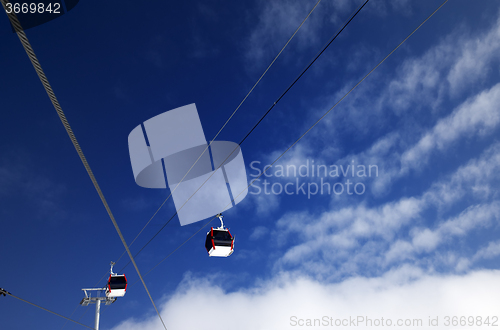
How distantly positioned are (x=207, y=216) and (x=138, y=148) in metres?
4.11

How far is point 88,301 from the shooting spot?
15.5 metres

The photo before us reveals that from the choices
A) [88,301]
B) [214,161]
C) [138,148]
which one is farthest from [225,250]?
[88,301]

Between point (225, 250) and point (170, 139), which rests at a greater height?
point (170, 139)

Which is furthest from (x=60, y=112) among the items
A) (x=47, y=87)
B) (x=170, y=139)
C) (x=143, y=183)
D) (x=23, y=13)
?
(x=143, y=183)

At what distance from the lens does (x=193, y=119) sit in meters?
11.8

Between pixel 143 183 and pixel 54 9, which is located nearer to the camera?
pixel 54 9

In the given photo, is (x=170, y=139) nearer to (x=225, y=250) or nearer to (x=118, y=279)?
(x=225, y=250)

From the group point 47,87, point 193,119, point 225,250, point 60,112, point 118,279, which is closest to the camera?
point 47,87

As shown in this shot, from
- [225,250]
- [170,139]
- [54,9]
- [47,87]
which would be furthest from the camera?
[170,139]

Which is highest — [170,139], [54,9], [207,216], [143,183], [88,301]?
[54,9]

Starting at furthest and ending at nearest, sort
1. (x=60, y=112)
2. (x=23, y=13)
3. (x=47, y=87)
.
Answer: (x=23, y=13) < (x=60, y=112) < (x=47, y=87)

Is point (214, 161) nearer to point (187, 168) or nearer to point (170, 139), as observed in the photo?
point (187, 168)

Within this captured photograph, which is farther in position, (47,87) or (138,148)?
(138,148)

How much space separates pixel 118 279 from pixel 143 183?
434cm
